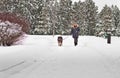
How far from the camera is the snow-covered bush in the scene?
24188 millimetres

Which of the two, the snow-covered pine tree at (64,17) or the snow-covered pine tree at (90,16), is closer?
the snow-covered pine tree at (64,17)

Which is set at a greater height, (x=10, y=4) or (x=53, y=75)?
(x=10, y=4)

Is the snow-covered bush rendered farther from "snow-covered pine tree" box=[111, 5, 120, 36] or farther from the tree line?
"snow-covered pine tree" box=[111, 5, 120, 36]

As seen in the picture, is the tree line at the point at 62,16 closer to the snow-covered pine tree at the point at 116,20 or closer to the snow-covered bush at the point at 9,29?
the snow-covered pine tree at the point at 116,20

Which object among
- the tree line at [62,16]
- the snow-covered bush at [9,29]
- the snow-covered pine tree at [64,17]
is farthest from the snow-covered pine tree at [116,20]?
the snow-covered bush at [9,29]

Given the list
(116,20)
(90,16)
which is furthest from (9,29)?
(116,20)

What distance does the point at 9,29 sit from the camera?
24422 millimetres

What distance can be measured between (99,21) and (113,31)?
440 centimetres

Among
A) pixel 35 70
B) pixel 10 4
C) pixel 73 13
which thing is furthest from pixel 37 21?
pixel 35 70

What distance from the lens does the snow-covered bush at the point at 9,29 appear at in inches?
952

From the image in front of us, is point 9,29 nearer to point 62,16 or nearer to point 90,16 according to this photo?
point 62,16

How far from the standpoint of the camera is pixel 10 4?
70.9 meters

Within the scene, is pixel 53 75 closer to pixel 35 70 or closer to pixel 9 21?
pixel 35 70

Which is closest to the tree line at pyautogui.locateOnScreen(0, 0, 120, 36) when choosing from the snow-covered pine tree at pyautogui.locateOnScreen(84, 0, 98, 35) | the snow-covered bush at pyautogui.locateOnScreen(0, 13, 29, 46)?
the snow-covered pine tree at pyautogui.locateOnScreen(84, 0, 98, 35)
